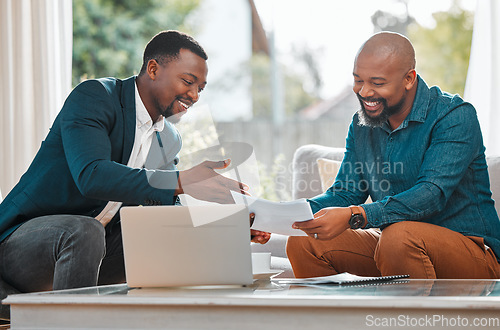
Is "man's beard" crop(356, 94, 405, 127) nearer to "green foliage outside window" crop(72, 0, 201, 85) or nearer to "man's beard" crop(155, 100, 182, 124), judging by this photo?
"man's beard" crop(155, 100, 182, 124)

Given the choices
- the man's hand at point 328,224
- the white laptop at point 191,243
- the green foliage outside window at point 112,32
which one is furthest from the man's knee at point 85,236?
the green foliage outside window at point 112,32

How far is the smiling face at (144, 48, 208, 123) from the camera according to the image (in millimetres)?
2025

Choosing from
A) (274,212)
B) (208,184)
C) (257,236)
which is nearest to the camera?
(274,212)

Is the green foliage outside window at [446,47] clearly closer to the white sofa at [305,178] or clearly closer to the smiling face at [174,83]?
the white sofa at [305,178]

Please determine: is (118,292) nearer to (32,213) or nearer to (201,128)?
(32,213)

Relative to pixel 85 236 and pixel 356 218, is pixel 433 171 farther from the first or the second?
pixel 85 236

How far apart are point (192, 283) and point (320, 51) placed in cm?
787

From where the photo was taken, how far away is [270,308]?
1.16m

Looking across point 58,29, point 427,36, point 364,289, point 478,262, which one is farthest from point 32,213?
point 427,36

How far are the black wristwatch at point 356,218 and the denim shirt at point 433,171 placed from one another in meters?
0.02

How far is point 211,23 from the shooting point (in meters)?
8.95

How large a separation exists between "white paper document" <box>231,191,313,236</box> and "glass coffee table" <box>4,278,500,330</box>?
0.23 m

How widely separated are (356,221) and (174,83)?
2.49 ft

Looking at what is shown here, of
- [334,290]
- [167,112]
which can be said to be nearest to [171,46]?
[167,112]
